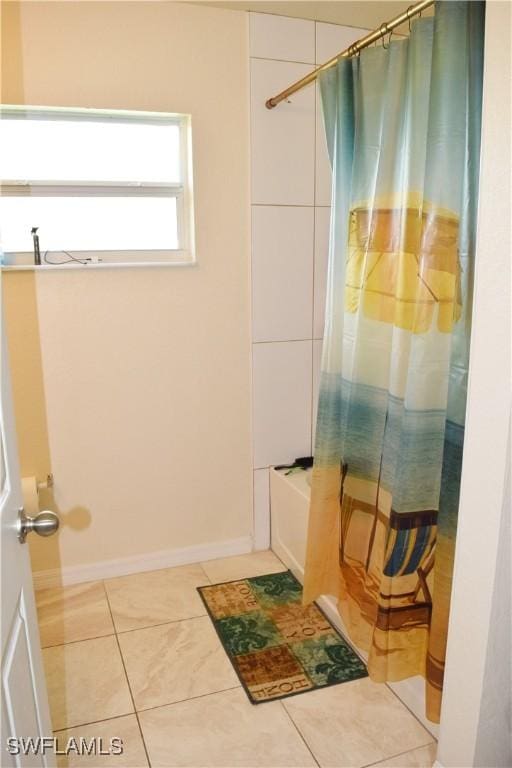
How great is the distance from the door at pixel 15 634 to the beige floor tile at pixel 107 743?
48 cm

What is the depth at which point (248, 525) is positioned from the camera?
2717 mm

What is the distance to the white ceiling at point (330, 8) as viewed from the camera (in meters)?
2.17

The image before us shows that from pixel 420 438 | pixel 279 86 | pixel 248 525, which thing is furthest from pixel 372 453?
pixel 279 86

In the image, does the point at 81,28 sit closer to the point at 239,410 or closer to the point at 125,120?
the point at 125,120

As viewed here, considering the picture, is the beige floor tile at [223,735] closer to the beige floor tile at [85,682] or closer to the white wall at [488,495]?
the beige floor tile at [85,682]

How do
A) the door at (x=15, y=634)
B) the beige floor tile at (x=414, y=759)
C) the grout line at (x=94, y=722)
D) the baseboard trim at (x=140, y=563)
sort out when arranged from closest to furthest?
the door at (x=15, y=634), the beige floor tile at (x=414, y=759), the grout line at (x=94, y=722), the baseboard trim at (x=140, y=563)

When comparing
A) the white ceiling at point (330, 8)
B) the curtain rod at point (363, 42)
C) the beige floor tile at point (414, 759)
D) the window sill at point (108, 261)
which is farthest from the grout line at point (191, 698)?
the white ceiling at point (330, 8)

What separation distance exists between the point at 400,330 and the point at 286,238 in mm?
1101

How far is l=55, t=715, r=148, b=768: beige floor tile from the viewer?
63.9 inches

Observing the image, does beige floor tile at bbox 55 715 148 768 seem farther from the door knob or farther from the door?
the door knob

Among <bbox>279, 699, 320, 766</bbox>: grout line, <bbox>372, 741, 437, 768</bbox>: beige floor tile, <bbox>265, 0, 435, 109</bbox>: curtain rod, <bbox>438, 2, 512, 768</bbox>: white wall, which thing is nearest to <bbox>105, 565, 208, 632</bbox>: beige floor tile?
<bbox>279, 699, 320, 766</bbox>: grout line

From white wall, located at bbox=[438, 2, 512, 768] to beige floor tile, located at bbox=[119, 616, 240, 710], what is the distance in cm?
79

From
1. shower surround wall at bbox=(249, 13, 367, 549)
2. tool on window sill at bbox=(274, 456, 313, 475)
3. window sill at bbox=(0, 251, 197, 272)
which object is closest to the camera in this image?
window sill at bbox=(0, 251, 197, 272)

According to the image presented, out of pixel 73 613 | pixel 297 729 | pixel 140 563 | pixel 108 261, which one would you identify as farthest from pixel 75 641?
pixel 108 261
